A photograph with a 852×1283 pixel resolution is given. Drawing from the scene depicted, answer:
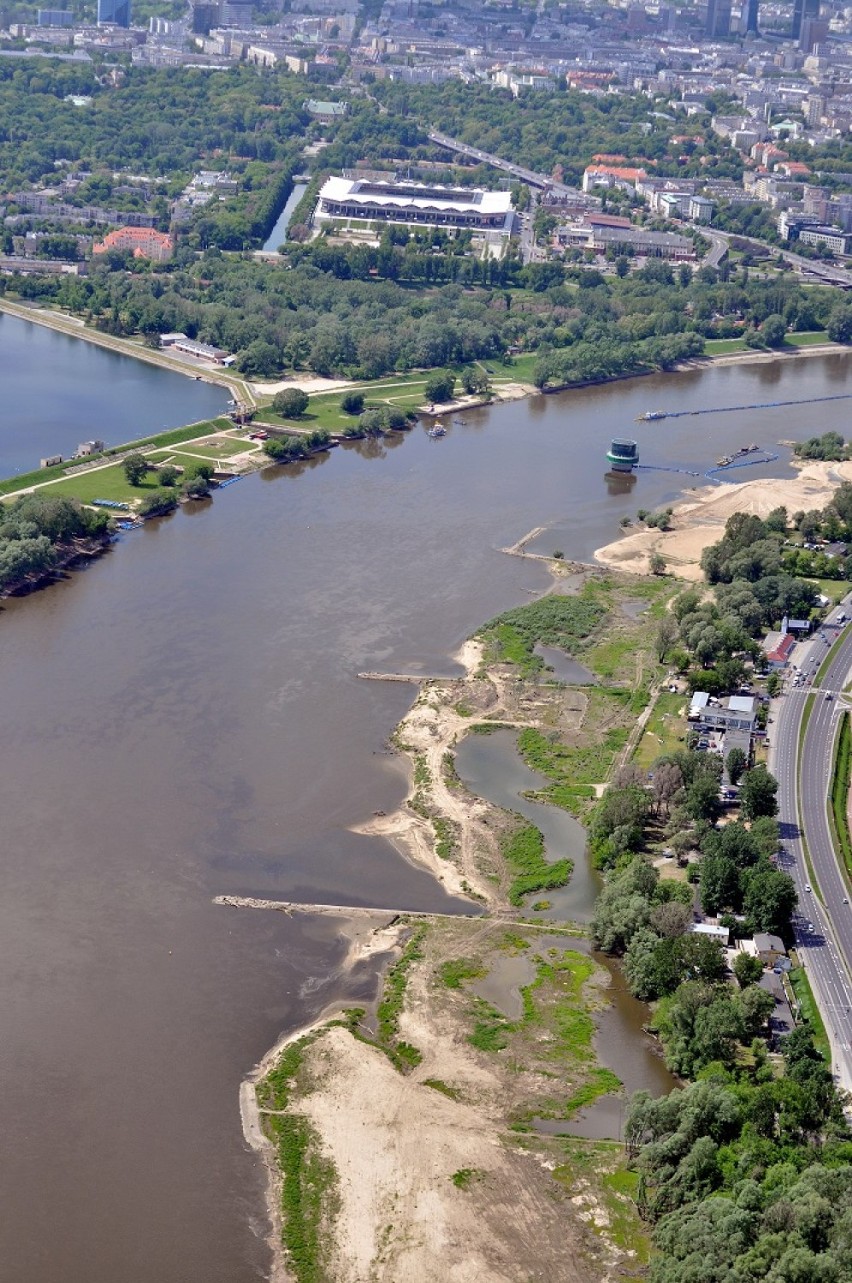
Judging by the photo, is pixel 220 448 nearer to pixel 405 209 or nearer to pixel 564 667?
pixel 564 667

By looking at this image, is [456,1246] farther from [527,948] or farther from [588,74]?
[588,74]

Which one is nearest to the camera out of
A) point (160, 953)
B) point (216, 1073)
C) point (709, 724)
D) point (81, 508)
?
point (216, 1073)

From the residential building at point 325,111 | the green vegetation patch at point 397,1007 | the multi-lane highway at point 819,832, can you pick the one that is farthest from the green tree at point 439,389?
the residential building at point 325,111

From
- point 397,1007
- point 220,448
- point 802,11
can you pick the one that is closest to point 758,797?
point 397,1007

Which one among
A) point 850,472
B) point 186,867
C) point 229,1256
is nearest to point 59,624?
point 186,867

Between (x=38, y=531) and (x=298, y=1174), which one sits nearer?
(x=298, y=1174)

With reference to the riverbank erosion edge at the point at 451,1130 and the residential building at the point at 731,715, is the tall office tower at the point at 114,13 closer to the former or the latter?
the residential building at the point at 731,715

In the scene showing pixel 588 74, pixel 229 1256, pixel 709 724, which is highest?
pixel 588 74
